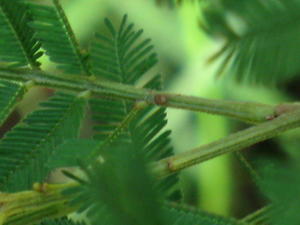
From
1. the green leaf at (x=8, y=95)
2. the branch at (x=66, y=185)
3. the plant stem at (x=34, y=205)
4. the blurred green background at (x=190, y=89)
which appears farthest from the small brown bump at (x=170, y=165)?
the blurred green background at (x=190, y=89)

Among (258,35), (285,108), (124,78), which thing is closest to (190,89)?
(124,78)

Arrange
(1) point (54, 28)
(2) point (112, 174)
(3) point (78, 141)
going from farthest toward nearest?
(1) point (54, 28) < (3) point (78, 141) < (2) point (112, 174)

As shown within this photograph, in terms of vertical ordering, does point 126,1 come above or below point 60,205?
above

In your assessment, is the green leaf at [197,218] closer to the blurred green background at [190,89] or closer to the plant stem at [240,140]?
the plant stem at [240,140]

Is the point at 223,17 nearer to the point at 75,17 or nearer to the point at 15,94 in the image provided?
the point at 15,94

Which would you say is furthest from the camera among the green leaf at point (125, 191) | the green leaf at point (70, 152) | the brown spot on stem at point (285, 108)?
the brown spot on stem at point (285, 108)

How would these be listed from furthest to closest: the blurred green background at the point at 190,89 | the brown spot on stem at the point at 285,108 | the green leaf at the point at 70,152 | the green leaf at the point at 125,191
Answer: the blurred green background at the point at 190,89, the brown spot on stem at the point at 285,108, the green leaf at the point at 70,152, the green leaf at the point at 125,191

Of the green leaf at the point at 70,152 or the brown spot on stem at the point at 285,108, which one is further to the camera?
the brown spot on stem at the point at 285,108

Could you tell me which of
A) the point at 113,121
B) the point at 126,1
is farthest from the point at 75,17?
the point at 113,121
